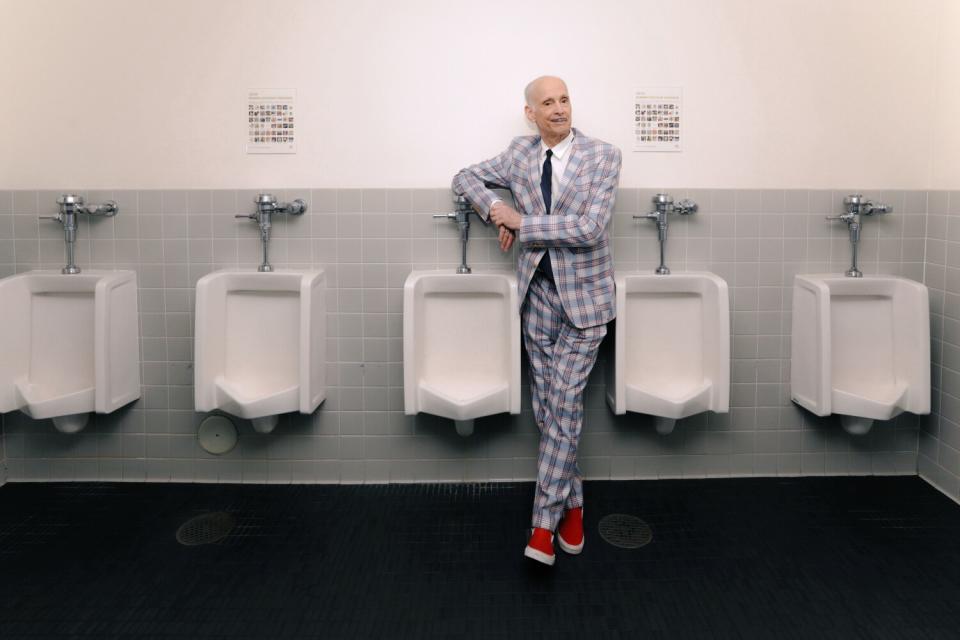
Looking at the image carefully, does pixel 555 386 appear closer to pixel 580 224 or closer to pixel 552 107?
pixel 580 224

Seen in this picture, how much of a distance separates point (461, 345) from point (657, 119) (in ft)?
3.57

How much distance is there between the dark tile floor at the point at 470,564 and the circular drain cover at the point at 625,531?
0.03 m

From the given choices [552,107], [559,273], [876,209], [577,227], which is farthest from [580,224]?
[876,209]

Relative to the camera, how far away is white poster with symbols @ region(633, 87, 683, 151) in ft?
9.57

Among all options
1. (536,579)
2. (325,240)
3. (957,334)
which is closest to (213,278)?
(325,240)

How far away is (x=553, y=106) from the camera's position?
2.55 m

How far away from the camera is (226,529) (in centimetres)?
265

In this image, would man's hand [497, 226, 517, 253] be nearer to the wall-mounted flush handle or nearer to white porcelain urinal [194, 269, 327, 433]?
white porcelain urinal [194, 269, 327, 433]

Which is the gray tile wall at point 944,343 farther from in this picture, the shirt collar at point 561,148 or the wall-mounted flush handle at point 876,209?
the shirt collar at point 561,148

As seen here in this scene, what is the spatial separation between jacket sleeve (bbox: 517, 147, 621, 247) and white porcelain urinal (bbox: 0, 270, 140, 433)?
59.0 inches

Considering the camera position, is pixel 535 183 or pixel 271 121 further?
pixel 271 121

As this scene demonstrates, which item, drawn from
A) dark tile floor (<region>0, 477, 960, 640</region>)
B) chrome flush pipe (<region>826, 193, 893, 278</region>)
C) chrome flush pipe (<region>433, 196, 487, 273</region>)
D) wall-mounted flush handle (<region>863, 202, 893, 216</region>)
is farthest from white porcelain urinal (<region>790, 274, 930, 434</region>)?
chrome flush pipe (<region>433, 196, 487, 273</region>)

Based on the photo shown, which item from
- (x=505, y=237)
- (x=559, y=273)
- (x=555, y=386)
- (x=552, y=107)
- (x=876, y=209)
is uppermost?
(x=552, y=107)

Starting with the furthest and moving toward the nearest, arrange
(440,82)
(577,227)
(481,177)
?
(440,82), (481,177), (577,227)
